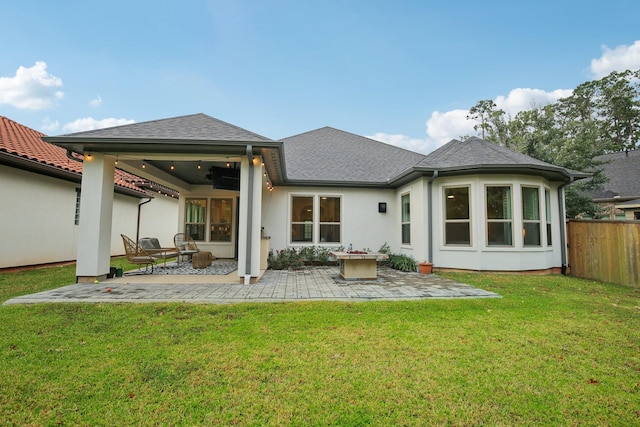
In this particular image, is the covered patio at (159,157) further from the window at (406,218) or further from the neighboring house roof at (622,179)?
the neighboring house roof at (622,179)

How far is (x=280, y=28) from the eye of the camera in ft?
37.8

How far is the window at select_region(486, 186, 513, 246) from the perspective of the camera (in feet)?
25.0

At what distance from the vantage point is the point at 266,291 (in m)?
5.31

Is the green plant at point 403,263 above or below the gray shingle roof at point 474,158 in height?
below

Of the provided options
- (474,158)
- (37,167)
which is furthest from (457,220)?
(37,167)

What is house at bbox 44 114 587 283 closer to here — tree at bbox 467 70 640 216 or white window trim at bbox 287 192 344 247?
white window trim at bbox 287 192 344 247

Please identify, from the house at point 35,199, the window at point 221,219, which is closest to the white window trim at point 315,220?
the window at point 221,219

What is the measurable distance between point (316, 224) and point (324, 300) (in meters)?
4.97

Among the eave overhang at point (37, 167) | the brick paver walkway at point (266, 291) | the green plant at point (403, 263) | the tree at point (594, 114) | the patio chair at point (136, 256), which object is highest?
the tree at point (594, 114)

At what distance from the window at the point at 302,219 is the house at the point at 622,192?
41.2 feet

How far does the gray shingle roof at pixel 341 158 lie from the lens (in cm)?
987

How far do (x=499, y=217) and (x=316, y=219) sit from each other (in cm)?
527

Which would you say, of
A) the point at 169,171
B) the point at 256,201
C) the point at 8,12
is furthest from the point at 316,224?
the point at 8,12

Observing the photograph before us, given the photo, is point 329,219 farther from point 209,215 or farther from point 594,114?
point 594,114
